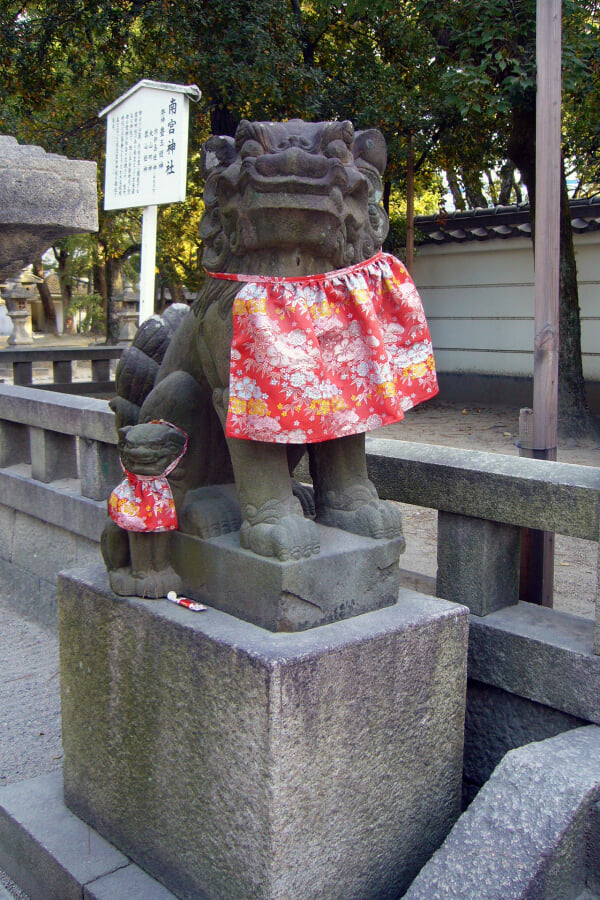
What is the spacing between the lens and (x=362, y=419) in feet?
6.49

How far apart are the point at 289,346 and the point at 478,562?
0.91 m

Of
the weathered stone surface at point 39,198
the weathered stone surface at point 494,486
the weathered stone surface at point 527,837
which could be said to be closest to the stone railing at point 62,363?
the weathered stone surface at point 39,198

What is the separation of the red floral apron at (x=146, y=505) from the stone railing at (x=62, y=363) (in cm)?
784

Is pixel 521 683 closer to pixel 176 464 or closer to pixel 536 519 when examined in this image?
pixel 536 519

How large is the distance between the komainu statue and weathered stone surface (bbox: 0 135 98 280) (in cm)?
190

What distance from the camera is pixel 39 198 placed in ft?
12.3

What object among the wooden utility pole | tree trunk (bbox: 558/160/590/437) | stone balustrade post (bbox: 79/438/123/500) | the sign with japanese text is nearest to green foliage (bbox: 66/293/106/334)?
tree trunk (bbox: 558/160/590/437)

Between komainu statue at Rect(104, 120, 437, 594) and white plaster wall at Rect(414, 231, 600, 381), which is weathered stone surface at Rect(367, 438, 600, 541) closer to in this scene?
komainu statue at Rect(104, 120, 437, 594)

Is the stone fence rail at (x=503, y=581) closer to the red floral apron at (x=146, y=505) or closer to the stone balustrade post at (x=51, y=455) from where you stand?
the red floral apron at (x=146, y=505)

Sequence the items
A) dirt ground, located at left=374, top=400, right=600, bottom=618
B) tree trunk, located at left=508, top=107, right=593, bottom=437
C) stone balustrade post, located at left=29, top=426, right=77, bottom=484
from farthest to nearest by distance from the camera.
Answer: tree trunk, located at left=508, top=107, right=593, bottom=437 < dirt ground, located at left=374, top=400, right=600, bottom=618 < stone balustrade post, located at left=29, top=426, right=77, bottom=484

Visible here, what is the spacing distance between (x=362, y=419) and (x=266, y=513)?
0.33 m

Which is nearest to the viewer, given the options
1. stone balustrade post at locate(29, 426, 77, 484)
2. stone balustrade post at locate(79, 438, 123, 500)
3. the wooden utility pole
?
the wooden utility pole

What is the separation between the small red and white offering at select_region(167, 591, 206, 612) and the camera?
2085mm

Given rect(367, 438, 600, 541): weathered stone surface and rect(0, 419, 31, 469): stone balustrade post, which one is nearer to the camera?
rect(367, 438, 600, 541): weathered stone surface
